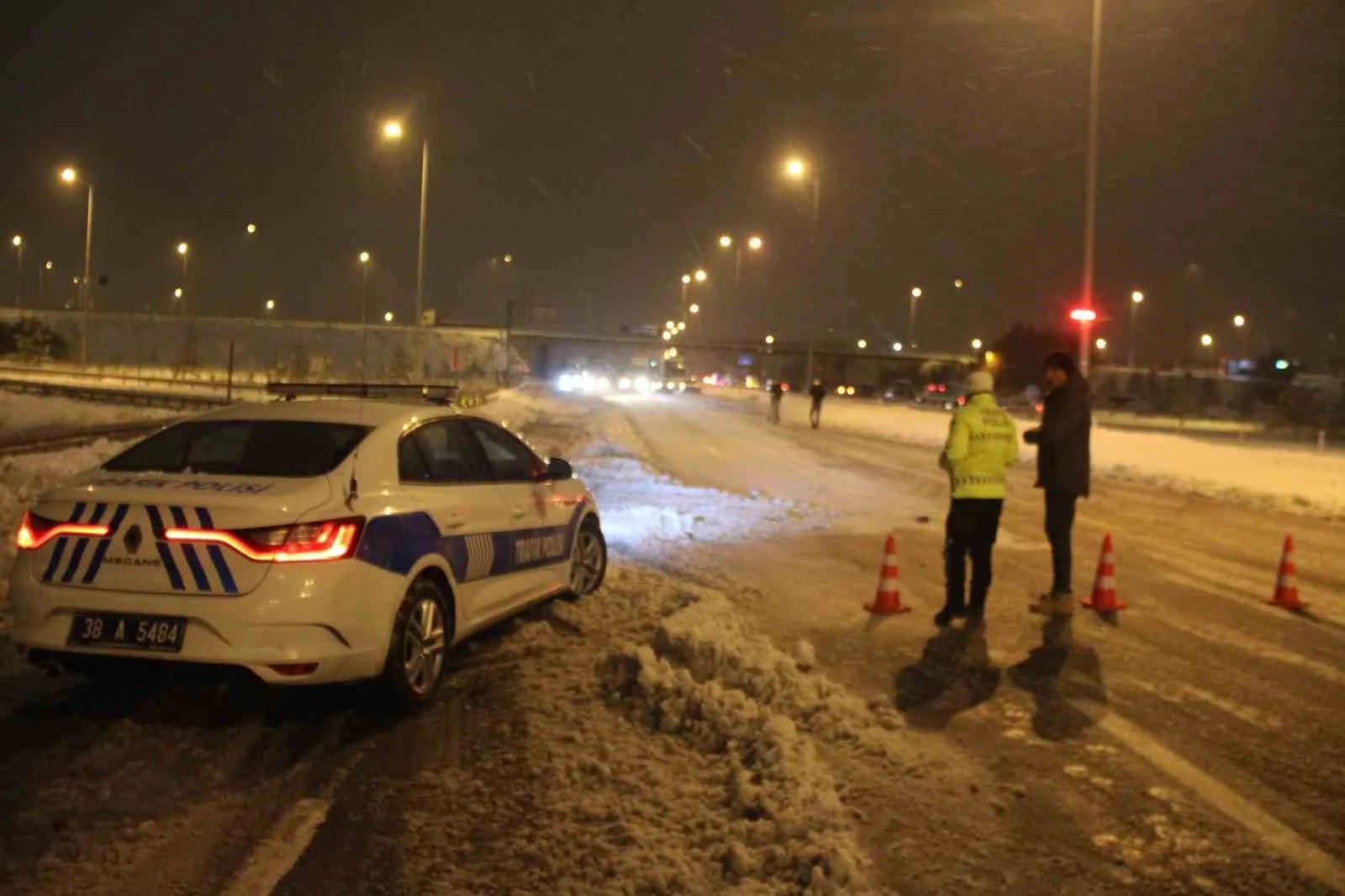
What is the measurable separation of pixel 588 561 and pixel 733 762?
3900 millimetres

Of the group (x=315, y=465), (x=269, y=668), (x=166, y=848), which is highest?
(x=315, y=465)

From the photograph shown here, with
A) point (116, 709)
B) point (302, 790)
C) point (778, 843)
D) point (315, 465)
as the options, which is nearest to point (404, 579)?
point (315, 465)

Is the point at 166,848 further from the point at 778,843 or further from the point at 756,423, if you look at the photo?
the point at 756,423

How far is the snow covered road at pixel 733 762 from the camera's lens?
453cm

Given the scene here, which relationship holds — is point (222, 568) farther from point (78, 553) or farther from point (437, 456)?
point (437, 456)

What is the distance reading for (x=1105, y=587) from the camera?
9766mm

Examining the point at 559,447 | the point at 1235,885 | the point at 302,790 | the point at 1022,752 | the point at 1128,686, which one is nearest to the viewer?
the point at 1235,885

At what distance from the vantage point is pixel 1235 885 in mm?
4523

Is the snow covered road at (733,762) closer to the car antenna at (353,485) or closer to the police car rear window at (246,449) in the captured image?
the car antenna at (353,485)

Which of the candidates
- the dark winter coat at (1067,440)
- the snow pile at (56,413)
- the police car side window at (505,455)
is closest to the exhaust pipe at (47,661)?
the police car side window at (505,455)

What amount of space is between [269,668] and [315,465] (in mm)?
1114

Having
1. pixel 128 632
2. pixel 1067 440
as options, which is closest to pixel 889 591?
pixel 1067 440

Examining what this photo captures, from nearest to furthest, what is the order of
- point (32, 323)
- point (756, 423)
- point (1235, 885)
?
point (1235, 885) < point (756, 423) < point (32, 323)

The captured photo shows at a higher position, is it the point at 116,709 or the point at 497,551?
the point at 497,551
